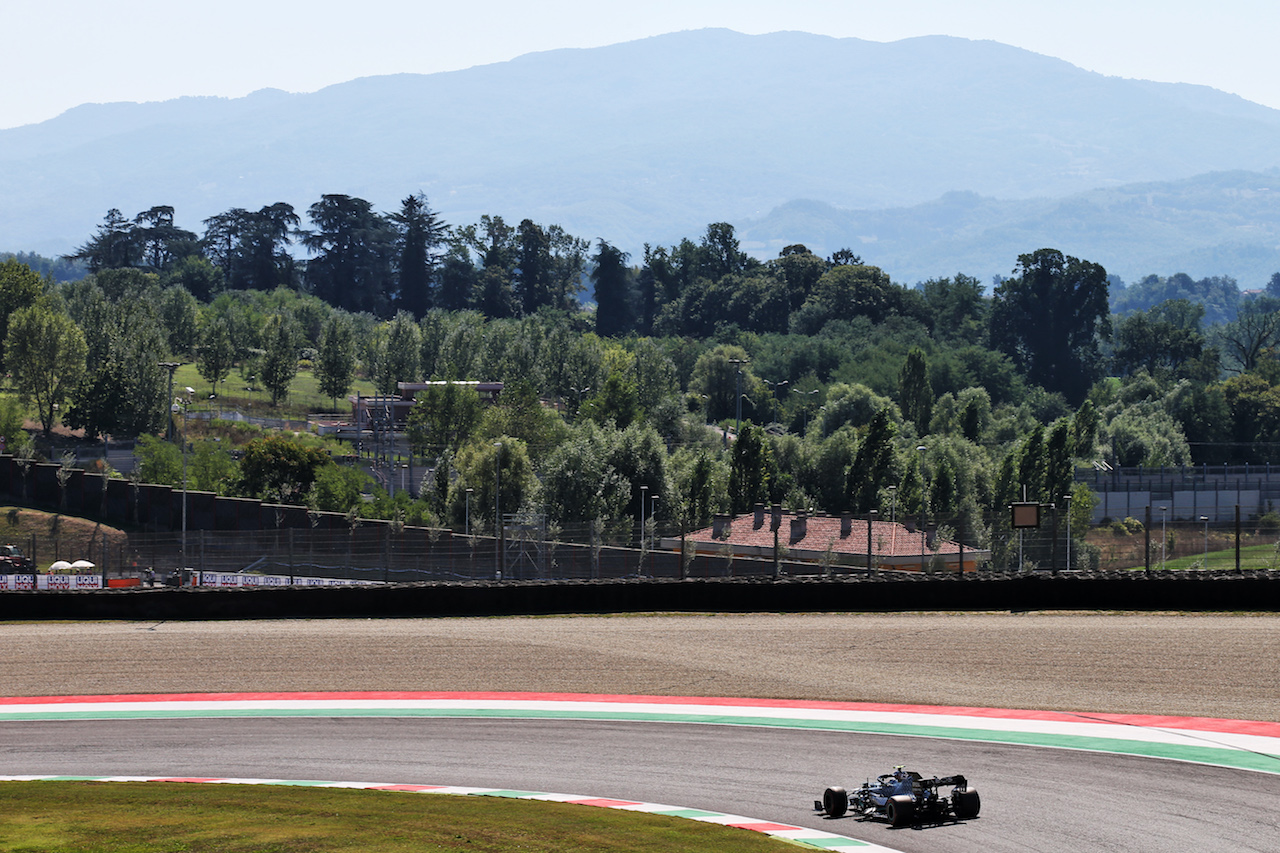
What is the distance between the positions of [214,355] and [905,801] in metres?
127

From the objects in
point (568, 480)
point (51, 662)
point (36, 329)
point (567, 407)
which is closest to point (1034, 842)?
point (51, 662)

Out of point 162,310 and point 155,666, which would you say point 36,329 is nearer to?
point 162,310

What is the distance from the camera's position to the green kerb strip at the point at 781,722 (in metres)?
20.9

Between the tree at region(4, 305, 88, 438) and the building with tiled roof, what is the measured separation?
234 feet

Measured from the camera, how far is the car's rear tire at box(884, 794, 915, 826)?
56.6 ft

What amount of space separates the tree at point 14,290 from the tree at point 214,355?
18615 mm

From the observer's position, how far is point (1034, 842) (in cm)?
1642

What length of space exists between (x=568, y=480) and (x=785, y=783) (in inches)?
2536

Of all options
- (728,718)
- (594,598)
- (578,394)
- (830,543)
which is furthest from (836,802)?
(578,394)

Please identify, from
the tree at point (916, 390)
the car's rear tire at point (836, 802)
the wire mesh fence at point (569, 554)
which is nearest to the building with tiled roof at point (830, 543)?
the wire mesh fence at point (569, 554)

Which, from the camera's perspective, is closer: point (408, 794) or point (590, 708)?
point (408, 794)

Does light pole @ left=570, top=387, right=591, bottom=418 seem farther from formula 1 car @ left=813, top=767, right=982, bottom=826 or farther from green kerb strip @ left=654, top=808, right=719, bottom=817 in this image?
formula 1 car @ left=813, top=767, right=982, bottom=826

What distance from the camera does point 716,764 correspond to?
21266 millimetres

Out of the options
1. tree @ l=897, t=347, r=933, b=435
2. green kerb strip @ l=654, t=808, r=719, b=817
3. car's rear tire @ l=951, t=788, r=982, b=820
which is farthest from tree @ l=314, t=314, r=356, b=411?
car's rear tire @ l=951, t=788, r=982, b=820
